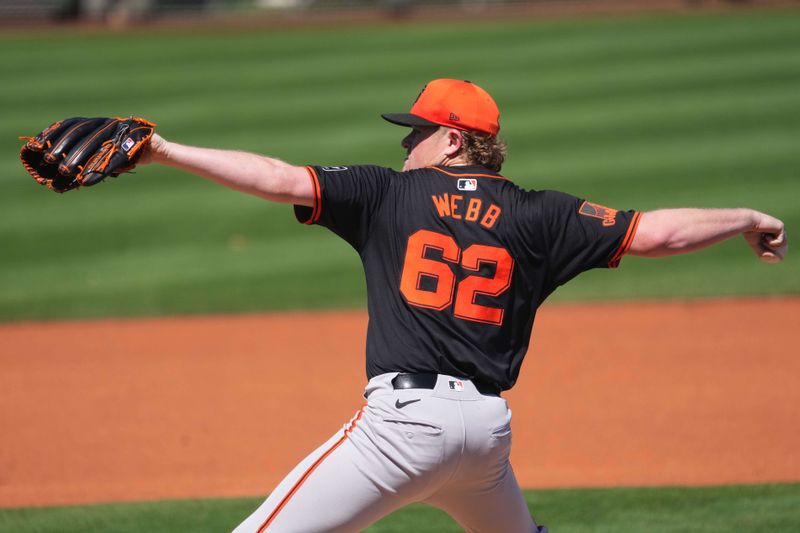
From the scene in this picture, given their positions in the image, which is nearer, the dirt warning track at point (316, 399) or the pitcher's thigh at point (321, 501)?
the pitcher's thigh at point (321, 501)

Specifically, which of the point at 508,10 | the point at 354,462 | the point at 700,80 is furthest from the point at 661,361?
the point at 508,10

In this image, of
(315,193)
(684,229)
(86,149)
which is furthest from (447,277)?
(86,149)

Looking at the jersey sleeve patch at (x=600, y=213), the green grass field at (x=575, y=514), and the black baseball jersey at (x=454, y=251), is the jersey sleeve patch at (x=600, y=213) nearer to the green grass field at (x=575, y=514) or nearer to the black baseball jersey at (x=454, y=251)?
the black baseball jersey at (x=454, y=251)

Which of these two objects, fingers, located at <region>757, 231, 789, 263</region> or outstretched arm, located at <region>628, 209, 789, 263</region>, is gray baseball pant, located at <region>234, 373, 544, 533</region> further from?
fingers, located at <region>757, 231, 789, 263</region>

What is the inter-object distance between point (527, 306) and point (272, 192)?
1021 millimetres

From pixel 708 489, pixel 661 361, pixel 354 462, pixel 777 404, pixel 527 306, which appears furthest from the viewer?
pixel 661 361

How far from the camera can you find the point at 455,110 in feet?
11.4

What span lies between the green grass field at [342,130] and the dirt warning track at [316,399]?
0.79 meters

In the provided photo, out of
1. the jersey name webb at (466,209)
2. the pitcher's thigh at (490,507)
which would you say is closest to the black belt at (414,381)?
the pitcher's thigh at (490,507)

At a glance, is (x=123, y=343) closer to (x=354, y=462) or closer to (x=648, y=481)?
(x=648, y=481)

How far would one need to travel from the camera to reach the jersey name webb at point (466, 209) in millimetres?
3342

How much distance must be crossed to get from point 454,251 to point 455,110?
0.54 m

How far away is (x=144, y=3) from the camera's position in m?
20.6

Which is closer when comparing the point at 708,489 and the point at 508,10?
the point at 708,489
